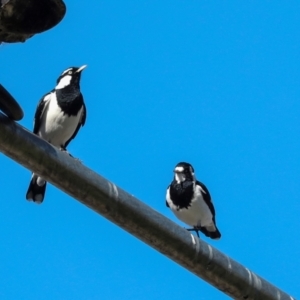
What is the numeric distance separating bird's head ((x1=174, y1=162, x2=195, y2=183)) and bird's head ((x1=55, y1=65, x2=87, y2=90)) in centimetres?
148

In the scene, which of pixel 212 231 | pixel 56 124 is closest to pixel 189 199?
pixel 212 231

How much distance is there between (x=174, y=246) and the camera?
2963mm

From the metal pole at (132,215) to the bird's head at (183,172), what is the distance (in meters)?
5.42

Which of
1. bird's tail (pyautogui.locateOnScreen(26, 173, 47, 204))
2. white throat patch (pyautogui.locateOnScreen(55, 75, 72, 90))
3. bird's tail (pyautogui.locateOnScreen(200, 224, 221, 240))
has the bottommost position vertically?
bird's tail (pyautogui.locateOnScreen(26, 173, 47, 204))

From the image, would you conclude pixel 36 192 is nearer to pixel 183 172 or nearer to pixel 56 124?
pixel 56 124

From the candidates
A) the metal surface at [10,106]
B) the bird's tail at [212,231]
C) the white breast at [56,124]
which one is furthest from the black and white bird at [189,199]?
the metal surface at [10,106]

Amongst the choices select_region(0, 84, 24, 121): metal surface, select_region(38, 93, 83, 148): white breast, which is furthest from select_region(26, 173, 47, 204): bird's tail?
select_region(0, 84, 24, 121): metal surface

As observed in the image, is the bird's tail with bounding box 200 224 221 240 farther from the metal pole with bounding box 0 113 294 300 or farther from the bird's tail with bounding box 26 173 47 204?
the metal pole with bounding box 0 113 294 300

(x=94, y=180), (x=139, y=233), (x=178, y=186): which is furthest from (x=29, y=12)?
(x=178, y=186)

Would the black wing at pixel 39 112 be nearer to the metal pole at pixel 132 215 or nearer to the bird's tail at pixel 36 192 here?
the bird's tail at pixel 36 192

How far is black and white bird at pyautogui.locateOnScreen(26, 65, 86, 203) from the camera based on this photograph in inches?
297

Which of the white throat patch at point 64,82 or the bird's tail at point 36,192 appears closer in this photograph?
the bird's tail at point 36,192

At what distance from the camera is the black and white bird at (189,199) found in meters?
8.40

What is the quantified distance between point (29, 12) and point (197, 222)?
6308 millimetres
